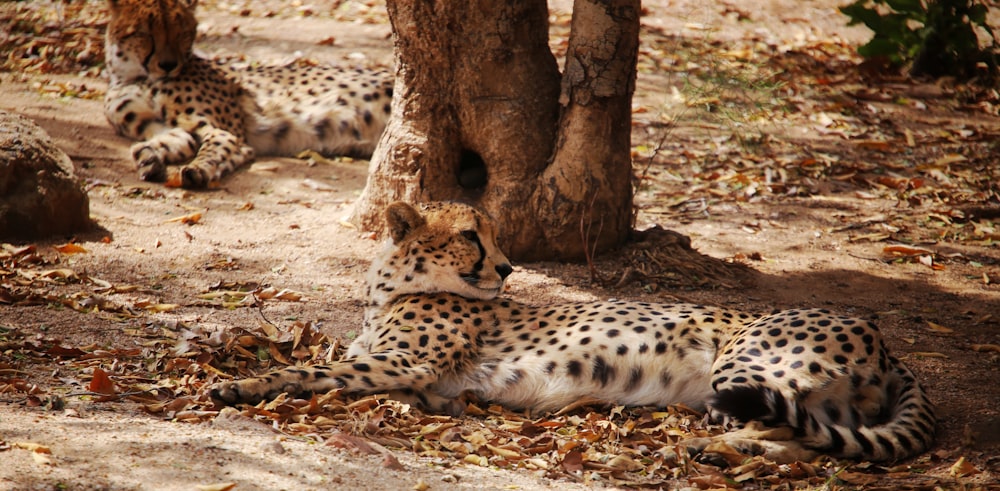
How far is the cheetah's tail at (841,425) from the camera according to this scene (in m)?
3.43

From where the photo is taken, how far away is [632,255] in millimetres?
5719

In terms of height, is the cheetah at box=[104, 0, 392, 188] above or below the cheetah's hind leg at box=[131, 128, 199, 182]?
above

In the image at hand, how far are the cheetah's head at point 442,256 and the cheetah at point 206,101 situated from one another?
3.59 meters

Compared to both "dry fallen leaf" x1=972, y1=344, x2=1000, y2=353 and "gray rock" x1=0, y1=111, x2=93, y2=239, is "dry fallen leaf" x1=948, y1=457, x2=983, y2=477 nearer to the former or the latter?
"dry fallen leaf" x1=972, y1=344, x2=1000, y2=353

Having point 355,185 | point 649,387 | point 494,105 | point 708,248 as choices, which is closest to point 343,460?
point 649,387

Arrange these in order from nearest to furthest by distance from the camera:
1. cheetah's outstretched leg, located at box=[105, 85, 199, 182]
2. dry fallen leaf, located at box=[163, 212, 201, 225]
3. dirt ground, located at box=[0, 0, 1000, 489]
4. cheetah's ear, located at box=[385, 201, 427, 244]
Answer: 1. dirt ground, located at box=[0, 0, 1000, 489]
2. cheetah's ear, located at box=[385, 201, 427, 244]
3. dry fallen leaf, located at box=[163, 212, 201, 225]
4. cheetah's outstretched leg, located at box=[105, 85, 199, 182]

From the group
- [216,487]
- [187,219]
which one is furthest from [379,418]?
[187,219]

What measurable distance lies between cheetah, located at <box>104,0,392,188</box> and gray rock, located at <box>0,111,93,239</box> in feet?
5.56

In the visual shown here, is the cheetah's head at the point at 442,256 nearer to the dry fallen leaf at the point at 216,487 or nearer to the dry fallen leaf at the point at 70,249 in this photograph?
the dry fallen leaf at the point at 216,487

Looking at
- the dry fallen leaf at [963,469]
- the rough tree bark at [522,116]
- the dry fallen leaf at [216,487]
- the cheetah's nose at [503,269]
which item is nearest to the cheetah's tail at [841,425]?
the dry fallen leaf at [963,469]

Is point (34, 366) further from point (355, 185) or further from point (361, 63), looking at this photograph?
point (361, 63)

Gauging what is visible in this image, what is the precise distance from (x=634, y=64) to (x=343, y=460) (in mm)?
3195

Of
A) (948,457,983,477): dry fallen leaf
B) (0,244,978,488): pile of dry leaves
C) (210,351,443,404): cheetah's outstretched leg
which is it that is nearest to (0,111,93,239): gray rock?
(0,244,978,488): pile of dry leaves

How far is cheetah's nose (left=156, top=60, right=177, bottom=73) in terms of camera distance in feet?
26.5
